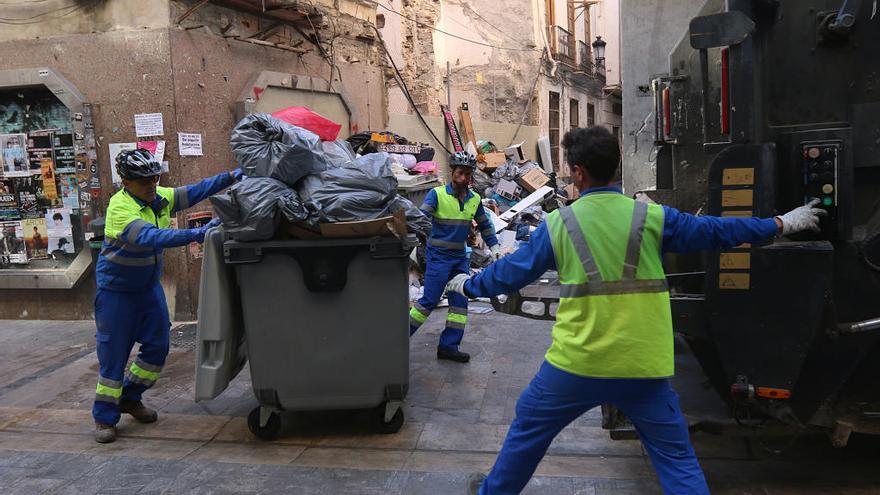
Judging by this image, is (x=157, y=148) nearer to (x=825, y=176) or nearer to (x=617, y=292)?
(x=617, y=292)

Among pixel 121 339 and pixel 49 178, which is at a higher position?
pixel 49 178

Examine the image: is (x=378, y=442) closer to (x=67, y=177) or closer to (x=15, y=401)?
(x=15, y=401)

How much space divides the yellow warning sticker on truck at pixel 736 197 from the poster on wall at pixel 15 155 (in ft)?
22.6

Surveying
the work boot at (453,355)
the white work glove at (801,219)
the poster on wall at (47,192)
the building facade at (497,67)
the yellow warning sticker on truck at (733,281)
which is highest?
the building facade at (497,67)

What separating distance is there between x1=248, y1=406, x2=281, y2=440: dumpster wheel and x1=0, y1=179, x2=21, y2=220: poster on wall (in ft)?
15.9

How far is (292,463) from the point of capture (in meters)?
3.59

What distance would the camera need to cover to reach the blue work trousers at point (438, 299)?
5219 millimetres

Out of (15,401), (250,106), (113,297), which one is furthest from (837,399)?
(250,106)

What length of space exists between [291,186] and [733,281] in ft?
7.32

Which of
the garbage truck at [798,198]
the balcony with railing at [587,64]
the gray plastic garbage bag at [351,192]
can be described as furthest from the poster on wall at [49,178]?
the balcony with railing at [587,64]

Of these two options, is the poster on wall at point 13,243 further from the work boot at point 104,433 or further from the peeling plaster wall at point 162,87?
the work boot at point 104,433

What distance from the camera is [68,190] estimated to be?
277 inches

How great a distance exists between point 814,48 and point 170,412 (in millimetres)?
4025

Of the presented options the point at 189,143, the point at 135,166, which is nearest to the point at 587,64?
the point at 189,143
